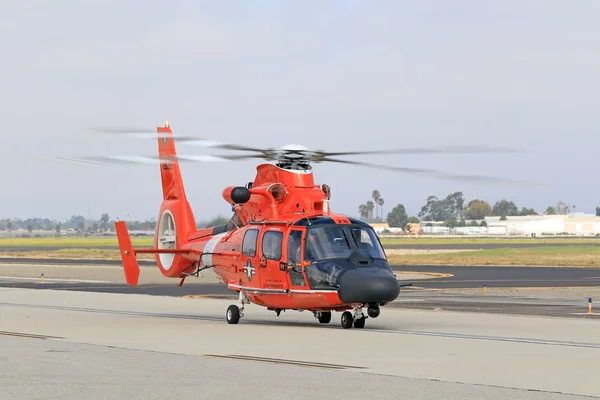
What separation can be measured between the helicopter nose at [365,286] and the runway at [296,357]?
85cm

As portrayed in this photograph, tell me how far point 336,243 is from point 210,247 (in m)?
5.67

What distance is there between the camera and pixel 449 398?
1195cm

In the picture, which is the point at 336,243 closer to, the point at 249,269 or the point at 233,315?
the point at 249,269

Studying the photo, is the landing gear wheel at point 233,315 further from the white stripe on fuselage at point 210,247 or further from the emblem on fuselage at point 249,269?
the white stripe on fuselage at point 210,247

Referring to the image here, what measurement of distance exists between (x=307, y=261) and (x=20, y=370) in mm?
9154

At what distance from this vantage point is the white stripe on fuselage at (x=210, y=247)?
26922 mm

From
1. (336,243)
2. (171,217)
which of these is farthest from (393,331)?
(171,217)

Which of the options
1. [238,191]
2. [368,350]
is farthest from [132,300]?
[368,350]

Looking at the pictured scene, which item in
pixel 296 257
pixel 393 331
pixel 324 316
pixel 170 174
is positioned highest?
pixel 170 174

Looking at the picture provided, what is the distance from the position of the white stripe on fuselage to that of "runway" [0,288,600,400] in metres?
1.71

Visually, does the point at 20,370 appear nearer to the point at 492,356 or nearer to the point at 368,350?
the point at 368,350

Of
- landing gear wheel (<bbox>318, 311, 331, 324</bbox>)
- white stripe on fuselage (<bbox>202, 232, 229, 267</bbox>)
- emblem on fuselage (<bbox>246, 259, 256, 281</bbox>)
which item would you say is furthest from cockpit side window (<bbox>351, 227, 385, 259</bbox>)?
white stripe on fuselage (<bbox>202, 232, 229, 267</bbox>)

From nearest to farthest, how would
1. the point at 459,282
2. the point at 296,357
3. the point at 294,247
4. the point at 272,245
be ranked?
the point at 296,357
the point at 294,247
the point at 272,245
the point at 459,282

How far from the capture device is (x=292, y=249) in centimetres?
2316
